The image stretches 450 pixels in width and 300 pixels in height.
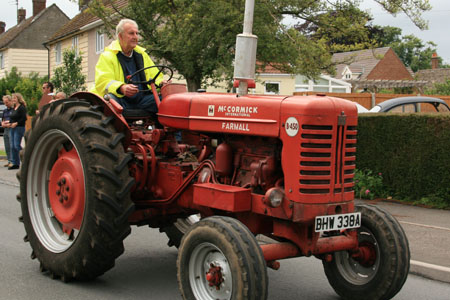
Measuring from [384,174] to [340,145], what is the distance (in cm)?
653

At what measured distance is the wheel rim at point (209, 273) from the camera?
4.48 m

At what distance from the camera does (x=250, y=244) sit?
4289 millimetres

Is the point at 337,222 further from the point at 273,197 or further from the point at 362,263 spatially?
the point at 362,263

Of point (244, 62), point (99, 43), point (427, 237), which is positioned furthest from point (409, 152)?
point (99, 43)

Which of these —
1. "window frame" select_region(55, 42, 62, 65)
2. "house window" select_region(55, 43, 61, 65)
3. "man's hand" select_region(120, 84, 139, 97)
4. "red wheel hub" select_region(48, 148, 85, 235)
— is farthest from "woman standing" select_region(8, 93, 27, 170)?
"house window" select_region(55, 43, 61, 65)

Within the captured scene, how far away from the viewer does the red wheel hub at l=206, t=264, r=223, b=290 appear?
449cm

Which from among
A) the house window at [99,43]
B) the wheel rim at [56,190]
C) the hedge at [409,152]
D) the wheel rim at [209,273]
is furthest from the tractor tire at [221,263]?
the house window at [99,43]

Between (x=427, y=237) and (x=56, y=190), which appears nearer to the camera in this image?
(x=56, y=190)

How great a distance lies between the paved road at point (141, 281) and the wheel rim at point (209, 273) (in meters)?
0.78

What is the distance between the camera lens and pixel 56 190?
5.89 m

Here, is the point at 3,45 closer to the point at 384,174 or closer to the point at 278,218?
the point at 384,174

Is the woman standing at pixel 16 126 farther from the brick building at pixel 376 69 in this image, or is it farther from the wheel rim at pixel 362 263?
the brick building at pixel 376 69

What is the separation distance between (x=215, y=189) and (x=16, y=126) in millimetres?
11938

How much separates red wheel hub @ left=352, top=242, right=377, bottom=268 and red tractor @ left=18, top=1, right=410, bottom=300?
10mm
